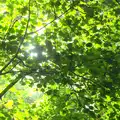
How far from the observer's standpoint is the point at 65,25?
454cm

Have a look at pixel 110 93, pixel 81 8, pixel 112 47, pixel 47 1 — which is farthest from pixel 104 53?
pixel 47 1

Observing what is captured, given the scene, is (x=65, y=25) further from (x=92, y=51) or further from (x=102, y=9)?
(x=92, y=51)

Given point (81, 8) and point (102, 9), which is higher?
point (102, 9)

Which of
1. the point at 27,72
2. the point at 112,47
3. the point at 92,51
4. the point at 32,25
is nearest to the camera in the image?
the point at 92,51

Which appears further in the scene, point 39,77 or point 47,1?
point 47,1

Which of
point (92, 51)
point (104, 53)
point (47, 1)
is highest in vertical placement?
point (47, 1)

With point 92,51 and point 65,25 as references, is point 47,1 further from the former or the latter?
point 92,51

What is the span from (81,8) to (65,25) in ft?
1.63

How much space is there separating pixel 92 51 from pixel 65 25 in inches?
60.6

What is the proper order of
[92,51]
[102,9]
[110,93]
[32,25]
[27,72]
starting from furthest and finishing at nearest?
[102,9], [32,25], [27,72], [110,93], [92,51]

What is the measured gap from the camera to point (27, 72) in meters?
3.78

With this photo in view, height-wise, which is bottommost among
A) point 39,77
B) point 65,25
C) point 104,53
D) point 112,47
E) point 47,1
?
point 39,77

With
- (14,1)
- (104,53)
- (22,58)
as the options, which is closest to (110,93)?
(104,53)

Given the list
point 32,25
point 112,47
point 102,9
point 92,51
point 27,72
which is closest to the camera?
point 92,51
